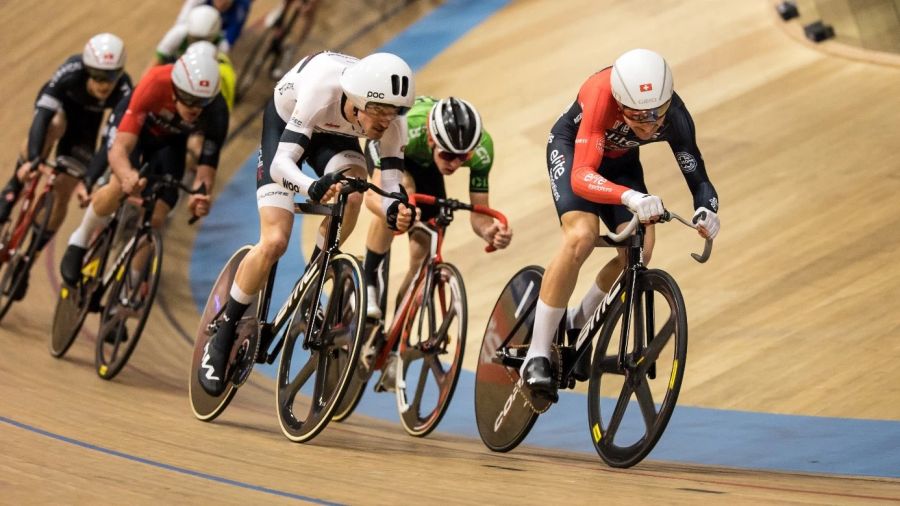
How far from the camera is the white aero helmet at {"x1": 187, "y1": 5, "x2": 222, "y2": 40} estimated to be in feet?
26.9

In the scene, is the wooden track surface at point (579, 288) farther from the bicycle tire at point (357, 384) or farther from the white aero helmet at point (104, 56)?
the white aero helmet at point (104, 56)

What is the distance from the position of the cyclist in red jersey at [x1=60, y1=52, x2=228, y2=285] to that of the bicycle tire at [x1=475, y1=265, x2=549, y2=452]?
148 cm

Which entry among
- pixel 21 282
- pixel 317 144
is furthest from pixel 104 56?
pixel 317 144

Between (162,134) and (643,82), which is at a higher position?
(643,82)

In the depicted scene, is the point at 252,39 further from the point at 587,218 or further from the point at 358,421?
the point at 587,218

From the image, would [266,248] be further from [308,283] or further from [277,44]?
[277,44]

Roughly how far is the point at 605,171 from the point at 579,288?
99.0 inches

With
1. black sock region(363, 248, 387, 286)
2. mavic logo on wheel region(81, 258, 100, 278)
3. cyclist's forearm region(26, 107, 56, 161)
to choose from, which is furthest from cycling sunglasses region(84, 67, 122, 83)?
black sock region(363, 248, 387, 286)

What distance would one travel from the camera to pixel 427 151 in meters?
5.12

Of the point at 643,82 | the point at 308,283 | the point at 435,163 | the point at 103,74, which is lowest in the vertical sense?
the point at 435,163

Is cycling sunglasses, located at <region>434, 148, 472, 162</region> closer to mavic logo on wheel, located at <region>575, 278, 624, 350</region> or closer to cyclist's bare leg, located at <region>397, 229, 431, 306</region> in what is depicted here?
cyclist's bare leg, located at <region>397, 229, 431, 306</region>

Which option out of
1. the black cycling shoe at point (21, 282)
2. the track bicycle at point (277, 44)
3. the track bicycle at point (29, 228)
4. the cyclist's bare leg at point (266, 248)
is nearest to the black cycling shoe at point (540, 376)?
the cyclist's bare leg at point (266, 248)

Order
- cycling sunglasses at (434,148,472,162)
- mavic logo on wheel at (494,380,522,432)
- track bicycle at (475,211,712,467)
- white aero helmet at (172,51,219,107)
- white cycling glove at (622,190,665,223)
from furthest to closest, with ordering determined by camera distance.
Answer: white aero helmet at (172,51,219,107) → cycling sunglasses at (434,148,472,162) → mavic logo on wheel at (494,380,522,432) → track bicycle at (475,211,712,467) → white cycling glove at (622,190,665,223)

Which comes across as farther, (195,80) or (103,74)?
(103,74)
